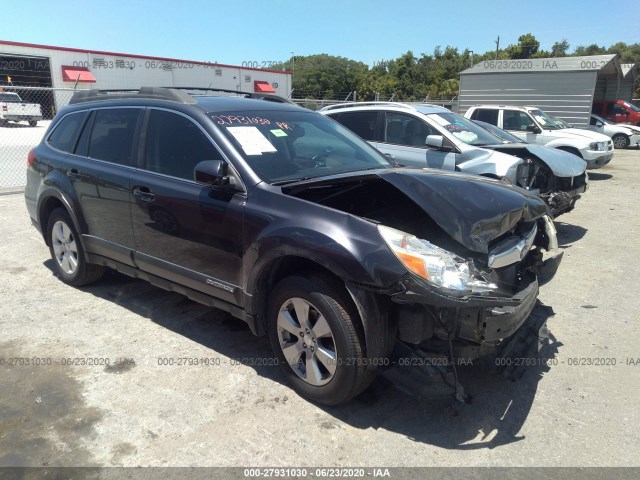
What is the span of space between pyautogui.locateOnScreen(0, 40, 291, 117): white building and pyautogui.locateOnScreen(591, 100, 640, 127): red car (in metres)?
A: 25.4

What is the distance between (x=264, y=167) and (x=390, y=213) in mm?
977

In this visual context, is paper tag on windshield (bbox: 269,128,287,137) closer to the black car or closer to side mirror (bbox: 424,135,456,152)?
the black car

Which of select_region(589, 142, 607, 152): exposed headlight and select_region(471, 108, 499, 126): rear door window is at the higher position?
select_region(471, 108, 499, 126): rear door window

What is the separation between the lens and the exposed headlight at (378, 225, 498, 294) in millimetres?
2629

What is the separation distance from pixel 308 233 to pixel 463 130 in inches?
223

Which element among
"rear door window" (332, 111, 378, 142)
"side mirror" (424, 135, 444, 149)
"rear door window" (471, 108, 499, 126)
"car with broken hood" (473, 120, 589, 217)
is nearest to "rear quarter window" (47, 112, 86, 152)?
"rear door window" (332, 111, 378, 142)

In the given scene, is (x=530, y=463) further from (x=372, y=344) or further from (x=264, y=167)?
(x=264, y=167)

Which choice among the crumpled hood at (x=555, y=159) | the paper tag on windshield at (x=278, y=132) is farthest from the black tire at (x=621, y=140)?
the paper tag on windshield at (x=278, y=132)

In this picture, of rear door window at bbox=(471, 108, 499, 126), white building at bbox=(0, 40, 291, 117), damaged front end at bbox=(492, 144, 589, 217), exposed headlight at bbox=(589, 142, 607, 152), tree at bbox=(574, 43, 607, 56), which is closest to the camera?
damaged front end at bbox=(492, 144, 589, 217)

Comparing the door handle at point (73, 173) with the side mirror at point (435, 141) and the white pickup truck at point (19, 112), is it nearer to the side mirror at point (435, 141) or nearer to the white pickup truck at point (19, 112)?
the side mirror at point (435, 141)

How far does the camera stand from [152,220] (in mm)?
3898

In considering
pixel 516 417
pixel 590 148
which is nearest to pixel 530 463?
pixel 516 417

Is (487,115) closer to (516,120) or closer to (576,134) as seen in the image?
(516,120)

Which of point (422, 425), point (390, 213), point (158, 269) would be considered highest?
point (390, 213)
